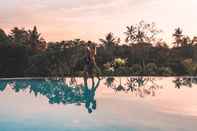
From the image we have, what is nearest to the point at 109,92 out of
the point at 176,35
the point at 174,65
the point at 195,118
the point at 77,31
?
the point at 195,118

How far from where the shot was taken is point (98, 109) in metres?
9.91

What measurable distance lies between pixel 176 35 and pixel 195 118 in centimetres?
3378

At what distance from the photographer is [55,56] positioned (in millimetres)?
22469

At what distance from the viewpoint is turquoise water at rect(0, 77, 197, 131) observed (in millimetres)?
7562

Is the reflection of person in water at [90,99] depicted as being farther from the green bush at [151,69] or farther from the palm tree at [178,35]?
the palm tree at [178,35]

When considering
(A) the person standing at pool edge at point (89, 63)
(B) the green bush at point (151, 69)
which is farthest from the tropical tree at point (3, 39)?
(A) the person standing at pool edge at point (89, 63)

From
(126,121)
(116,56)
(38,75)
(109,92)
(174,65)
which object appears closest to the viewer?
(126,121)

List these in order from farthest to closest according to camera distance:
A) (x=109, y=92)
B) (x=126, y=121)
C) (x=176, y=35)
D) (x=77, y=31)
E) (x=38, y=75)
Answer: (x=176, y=35) → (x=77, y=31) → (x=38, y=75) → (x=109, y=92) → (x=126, y=121)

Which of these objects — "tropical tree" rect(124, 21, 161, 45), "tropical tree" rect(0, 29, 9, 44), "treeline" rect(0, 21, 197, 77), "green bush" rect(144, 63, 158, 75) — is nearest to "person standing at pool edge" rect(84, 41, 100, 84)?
"treeline" rect(0, 21, 197, 77)

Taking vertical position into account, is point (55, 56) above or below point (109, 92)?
above

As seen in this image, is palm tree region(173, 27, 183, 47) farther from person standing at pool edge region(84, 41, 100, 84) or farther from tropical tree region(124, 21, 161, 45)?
person standing at pool edge region(84, 41, 100, 84)

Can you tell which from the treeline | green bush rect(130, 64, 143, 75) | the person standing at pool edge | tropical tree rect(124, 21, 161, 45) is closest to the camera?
the person standing at pool edge

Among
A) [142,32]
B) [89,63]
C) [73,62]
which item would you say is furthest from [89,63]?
[142,32]
